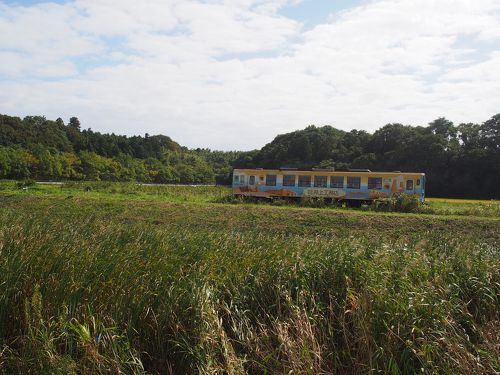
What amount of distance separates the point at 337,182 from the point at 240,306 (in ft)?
71.9

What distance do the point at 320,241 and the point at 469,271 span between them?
272cm

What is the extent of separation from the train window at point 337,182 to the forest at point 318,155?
16.6 meters

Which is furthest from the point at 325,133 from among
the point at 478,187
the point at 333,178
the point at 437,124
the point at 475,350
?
the point at 475,350

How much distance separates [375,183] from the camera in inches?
1068

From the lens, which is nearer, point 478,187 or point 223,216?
point 223,216

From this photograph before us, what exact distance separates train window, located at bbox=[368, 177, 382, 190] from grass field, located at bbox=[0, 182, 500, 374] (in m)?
18.5

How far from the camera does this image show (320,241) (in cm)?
909

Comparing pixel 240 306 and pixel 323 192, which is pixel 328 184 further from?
pixel 240 306

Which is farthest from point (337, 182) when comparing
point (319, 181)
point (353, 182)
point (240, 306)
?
point (240, 306)

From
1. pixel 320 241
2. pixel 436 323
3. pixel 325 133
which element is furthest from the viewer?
pixel 325 133

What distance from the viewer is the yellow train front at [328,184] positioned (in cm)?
2675

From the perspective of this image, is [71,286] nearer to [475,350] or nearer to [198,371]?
[198,371]

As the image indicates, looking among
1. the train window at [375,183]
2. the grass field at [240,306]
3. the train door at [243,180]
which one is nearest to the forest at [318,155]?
the train door at [243,180]

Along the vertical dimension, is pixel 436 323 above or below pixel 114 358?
above
